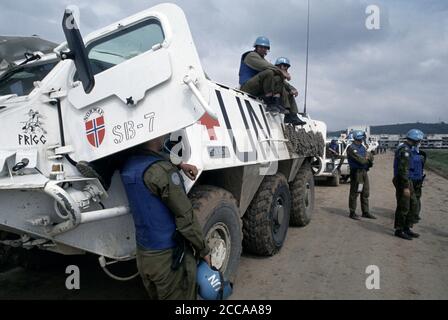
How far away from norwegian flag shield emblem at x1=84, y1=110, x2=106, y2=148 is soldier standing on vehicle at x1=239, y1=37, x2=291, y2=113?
2.73 meters

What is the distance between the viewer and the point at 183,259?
2.49m

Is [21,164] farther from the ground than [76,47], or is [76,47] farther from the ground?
[76,47]

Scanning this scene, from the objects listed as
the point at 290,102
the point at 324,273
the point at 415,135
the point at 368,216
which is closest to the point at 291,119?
the point at 290,102

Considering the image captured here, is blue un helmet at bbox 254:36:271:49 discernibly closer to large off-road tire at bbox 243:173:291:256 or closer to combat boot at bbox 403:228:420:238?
large off-road tire at bbox 243:173:291:256

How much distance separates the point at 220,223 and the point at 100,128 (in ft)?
4.40

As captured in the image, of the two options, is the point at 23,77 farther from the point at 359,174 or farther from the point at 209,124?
the point at 359,174

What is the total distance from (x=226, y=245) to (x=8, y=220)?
72.1 inches

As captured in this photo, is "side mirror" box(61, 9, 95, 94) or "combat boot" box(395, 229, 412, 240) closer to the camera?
"side mirror" box(61, 9, 95, 94)

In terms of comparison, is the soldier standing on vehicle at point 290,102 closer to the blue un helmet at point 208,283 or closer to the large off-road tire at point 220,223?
the large off-road tire at point 220,223

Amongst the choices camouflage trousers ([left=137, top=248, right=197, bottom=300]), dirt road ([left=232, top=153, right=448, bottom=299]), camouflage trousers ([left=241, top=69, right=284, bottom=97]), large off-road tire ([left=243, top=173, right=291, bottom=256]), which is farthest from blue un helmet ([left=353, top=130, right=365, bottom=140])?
camouflage trousers ([left=137, top=248, right=197, bottom=300])

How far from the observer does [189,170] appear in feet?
8.74

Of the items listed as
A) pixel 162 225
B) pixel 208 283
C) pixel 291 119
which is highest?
pixel 291 119

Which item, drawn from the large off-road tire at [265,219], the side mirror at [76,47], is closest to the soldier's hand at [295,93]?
the large off-road tire at [265,219]

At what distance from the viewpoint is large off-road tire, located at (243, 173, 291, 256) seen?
14.4 ft
